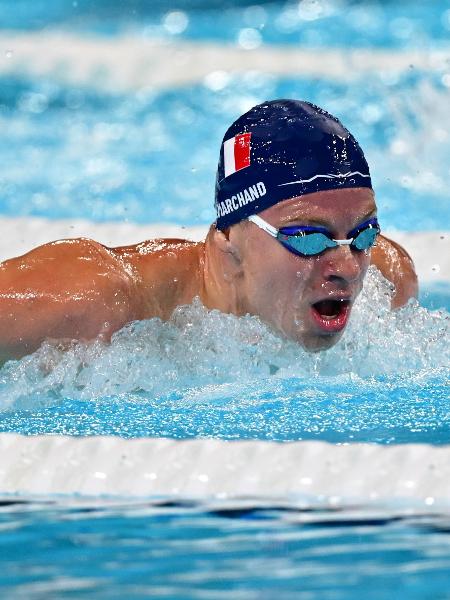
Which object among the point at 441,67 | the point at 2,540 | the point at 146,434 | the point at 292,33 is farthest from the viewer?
the point at 292,33

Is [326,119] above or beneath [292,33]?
beneath

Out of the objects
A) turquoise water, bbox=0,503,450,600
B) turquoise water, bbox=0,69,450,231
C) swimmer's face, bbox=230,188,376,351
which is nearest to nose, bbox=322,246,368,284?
swimmer's face, bbox=230,188,376,351

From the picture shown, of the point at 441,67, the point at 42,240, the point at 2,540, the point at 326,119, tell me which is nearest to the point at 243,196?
the point at 326,119

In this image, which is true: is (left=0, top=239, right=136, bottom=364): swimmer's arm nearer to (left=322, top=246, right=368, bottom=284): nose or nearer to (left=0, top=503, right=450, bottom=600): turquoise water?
(left=322, top=246, right=368, bottom=284): nose

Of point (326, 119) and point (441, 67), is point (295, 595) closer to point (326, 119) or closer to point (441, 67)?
point (326, 119)

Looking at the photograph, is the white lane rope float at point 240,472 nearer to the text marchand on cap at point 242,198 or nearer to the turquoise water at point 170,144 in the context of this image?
the text marchand on cap at point 242,198

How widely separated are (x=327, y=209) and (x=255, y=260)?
0.23 metres

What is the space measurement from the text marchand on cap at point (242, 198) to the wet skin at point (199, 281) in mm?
50

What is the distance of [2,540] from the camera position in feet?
6.17

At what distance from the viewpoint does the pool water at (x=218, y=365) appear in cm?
171

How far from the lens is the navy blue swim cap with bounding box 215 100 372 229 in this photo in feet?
9.73

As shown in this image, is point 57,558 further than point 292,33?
No

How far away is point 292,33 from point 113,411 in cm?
492

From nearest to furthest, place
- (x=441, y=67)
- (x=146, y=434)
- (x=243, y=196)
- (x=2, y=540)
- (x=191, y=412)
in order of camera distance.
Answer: (x=2, y=540)
(x=146, y=434)
(x=191, y=412)
(x=243, y=196)
(x=441, y=67)
